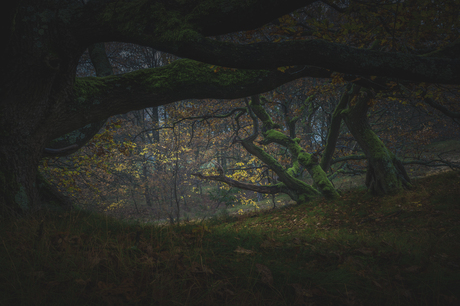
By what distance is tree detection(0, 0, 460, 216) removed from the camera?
2.74 m

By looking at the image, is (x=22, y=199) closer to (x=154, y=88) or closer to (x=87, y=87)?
(x=87, y=87)

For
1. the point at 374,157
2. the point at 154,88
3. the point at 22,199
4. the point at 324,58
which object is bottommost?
the point at 374,157

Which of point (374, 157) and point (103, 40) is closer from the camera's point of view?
point (103, 40)

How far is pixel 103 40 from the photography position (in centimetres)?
325

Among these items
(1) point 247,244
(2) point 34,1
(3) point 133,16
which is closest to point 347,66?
(1) point 247,244

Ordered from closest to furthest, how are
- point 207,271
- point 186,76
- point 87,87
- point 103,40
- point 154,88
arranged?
point 207,271
point 103,40
point 87,87
point 154,88
point 186,76

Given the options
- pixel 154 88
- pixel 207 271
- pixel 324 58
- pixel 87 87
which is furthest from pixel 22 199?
pixel 324 58

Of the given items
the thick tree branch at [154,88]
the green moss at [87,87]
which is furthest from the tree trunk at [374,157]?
the green moss at [87,87]

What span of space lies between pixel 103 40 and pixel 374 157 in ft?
24.6

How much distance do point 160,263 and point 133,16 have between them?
3.07 metres

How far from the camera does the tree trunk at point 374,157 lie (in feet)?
22.0

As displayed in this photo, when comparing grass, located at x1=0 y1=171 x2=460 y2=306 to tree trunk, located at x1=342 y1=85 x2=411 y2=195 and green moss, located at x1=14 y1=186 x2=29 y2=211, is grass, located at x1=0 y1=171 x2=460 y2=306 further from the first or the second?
tree trunk, located at x1=342 y1=85 x2=411 y2=195

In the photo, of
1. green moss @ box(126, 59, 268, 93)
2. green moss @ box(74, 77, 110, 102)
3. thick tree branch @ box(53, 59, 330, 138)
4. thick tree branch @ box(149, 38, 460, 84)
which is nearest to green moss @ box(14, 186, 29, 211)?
thick tree branch @ box(53, 59, 330, 138)

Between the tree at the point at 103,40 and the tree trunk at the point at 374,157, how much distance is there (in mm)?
3142
